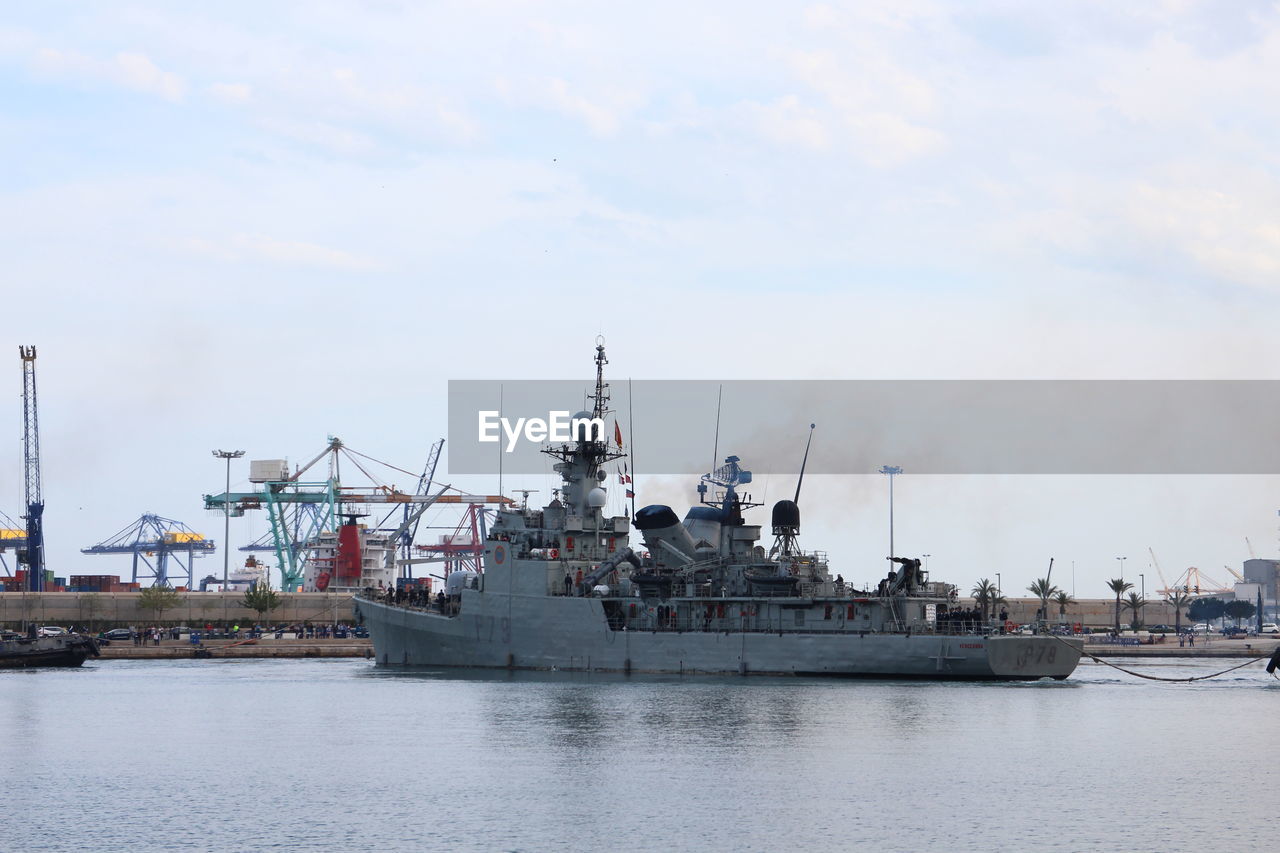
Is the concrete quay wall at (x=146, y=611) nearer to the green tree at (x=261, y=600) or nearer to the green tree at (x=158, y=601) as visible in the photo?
the green tree at (x=158, y=601)

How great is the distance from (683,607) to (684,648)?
2.24 m

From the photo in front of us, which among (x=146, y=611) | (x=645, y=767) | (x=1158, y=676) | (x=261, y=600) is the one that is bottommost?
(x=146, y=611)

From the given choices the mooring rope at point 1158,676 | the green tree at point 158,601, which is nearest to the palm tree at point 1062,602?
the mooring rope at point 1158,676

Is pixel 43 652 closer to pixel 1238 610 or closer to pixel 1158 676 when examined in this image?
pixel 1158 676

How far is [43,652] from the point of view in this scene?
87.8m

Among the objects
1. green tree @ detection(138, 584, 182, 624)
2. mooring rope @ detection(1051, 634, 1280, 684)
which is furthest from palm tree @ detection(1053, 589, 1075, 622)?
green tree @ detection(138, 584, 182, 624)

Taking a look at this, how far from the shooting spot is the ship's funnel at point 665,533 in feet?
235

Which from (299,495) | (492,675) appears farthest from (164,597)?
(492,675)

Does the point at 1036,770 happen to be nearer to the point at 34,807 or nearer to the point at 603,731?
the point at 603,731

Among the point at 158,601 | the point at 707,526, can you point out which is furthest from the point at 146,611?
the point at 707,526

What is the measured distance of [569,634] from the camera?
231 ft

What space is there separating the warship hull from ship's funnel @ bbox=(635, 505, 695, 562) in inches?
1540

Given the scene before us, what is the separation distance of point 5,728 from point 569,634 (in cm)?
2632

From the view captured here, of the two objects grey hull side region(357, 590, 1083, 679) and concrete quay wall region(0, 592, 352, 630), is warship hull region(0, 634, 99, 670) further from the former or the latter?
concrete quay wall region(0, 592, 352, 630)
